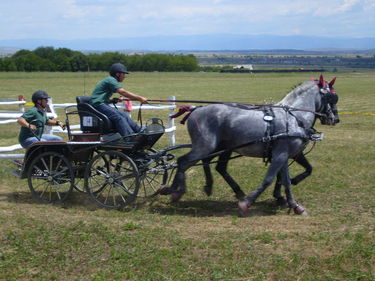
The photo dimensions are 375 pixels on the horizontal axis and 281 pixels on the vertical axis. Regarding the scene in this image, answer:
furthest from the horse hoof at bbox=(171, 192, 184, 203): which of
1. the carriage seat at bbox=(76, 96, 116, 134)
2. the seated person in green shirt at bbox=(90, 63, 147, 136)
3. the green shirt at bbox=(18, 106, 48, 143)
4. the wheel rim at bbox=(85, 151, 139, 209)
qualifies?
the green shirt at bbox=(18, 106, 48, 143)

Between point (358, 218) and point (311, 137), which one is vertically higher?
point (311, 137)

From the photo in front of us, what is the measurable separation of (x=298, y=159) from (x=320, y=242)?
2578 mm

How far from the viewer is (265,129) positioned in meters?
7.25

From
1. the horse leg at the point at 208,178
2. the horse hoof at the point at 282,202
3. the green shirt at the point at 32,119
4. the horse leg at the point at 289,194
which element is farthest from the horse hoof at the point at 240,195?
the green shirt at the point at 32,119

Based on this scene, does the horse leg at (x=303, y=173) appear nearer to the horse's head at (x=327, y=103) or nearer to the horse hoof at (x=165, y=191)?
the horse's head at (x=327, y=103)

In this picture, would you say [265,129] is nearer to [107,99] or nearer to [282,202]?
[282,202]

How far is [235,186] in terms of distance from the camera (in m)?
8.14

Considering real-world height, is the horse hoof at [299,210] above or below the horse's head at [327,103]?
below

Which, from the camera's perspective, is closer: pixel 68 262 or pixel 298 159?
pixel 68 262

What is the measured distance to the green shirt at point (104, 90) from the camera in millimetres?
7664

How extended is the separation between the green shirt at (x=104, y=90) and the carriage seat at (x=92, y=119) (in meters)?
0.12

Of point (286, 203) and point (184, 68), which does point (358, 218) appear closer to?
point (286, 203)

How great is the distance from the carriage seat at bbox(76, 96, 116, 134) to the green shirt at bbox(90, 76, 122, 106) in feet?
0.41

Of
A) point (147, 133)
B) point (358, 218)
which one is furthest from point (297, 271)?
point (147, 133)
